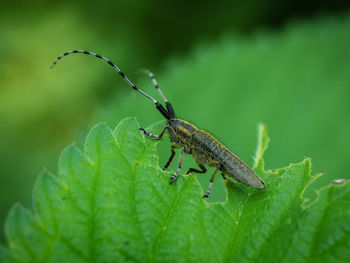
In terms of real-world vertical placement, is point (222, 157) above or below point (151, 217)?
above

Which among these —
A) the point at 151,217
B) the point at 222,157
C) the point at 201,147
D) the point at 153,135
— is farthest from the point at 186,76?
the point at 151,217

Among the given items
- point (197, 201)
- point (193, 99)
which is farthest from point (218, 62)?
point (197, 201)

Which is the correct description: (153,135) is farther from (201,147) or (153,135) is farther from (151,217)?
(151,217)

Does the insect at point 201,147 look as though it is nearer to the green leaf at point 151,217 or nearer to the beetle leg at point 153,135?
the beetle leg at point 153,135

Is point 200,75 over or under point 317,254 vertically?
over

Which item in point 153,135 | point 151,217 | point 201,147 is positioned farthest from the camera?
point 201,147

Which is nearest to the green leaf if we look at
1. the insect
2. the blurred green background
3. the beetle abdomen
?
the beetle abdomen

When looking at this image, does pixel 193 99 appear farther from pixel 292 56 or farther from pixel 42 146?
pixel 42 146
